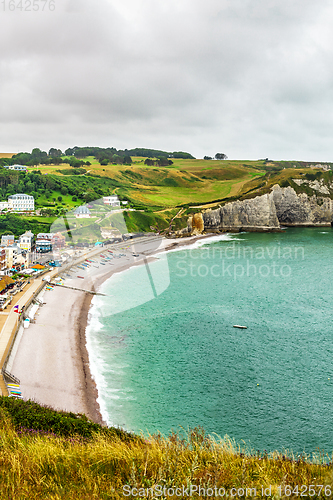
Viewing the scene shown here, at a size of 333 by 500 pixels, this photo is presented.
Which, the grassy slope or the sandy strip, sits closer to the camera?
the sandy strip

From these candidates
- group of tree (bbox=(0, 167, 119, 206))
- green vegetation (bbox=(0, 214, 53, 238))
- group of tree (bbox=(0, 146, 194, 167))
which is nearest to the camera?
green vegetation (bbox=(0, 214, 53, 238))

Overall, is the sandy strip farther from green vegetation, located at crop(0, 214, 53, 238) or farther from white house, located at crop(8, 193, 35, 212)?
white house, located at crop(8, 193, 35, 212)

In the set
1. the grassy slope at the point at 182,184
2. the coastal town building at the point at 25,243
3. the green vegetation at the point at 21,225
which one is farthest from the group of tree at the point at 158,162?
the coastal town building at the point at 25,243

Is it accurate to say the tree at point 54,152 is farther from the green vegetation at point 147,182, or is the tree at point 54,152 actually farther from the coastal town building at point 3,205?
the coastal town building at point 3,205

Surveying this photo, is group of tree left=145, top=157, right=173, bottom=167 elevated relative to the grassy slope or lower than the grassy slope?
elevated

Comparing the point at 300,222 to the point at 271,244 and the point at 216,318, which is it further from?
the point at 216,318

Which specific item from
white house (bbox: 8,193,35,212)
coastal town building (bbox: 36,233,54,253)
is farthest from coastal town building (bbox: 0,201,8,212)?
coastal town building (bbox: 36,233,54,253)

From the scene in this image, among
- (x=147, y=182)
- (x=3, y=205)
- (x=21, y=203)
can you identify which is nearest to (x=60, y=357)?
(x=21, y=203)
